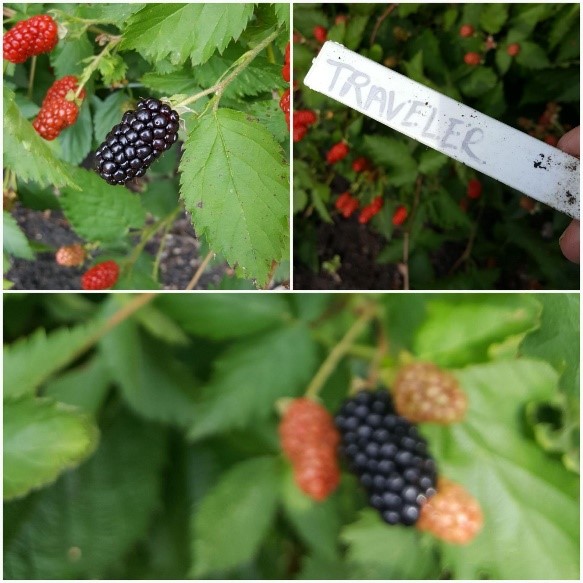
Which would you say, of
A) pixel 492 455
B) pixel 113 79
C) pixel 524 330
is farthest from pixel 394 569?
pixel 113 79

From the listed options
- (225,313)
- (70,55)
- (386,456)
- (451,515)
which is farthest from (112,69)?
(451,515)

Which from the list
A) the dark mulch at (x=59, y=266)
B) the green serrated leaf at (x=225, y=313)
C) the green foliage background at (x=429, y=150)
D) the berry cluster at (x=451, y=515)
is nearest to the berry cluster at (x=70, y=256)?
the dark mulch at (x=59, y=266)

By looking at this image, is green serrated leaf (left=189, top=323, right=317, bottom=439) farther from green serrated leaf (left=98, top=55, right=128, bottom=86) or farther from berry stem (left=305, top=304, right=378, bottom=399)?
green serrated leaf (left=98, top=55, right=128, bottom=86)

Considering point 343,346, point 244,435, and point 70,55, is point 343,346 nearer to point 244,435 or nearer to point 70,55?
point 244,435

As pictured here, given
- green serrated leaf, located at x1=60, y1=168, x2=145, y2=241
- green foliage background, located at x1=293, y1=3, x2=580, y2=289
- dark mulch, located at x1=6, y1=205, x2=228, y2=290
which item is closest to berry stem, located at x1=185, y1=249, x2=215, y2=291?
dark mulch, located at x1=6, y1=205, x2=228, y2=290

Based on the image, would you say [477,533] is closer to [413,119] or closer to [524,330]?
[524,330]

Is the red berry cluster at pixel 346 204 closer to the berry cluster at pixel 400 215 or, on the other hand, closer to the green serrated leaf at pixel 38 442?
the berry cluster at pixel 400 215
